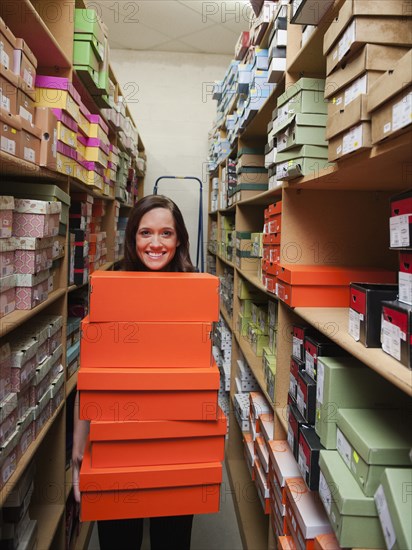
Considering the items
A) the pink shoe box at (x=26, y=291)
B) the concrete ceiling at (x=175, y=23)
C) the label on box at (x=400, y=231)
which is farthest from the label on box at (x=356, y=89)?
the concrete ceiling at (x=175, y=23)

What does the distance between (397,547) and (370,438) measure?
0.22 m

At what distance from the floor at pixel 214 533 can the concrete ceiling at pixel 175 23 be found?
398 cm

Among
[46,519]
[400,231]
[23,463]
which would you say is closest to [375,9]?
[400,231]

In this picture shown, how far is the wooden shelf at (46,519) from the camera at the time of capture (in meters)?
1.68

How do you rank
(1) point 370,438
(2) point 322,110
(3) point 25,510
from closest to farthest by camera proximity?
1. (1) point 370,438
2. (2) point 322,110
3. (3) point 25,510

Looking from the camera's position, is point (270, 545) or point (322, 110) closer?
point (322, 110)

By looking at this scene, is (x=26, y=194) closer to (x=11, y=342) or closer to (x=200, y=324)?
(x=11, y=342)

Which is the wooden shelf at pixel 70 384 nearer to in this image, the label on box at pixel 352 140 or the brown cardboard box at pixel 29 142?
the brown cardboard box at pixel 29 142

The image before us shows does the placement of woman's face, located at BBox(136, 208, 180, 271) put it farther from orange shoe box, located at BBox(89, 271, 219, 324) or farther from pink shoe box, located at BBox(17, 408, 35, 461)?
pink shoe box, located at BBox(17, 408, 35, 461)

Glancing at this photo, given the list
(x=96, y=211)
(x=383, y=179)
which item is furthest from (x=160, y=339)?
(x=96, y=211)

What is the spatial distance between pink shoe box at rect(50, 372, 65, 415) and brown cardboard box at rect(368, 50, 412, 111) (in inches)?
63.0

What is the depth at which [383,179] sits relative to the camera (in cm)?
125

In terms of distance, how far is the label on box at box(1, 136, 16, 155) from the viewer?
1192 mm

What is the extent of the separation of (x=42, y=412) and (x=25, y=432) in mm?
162
